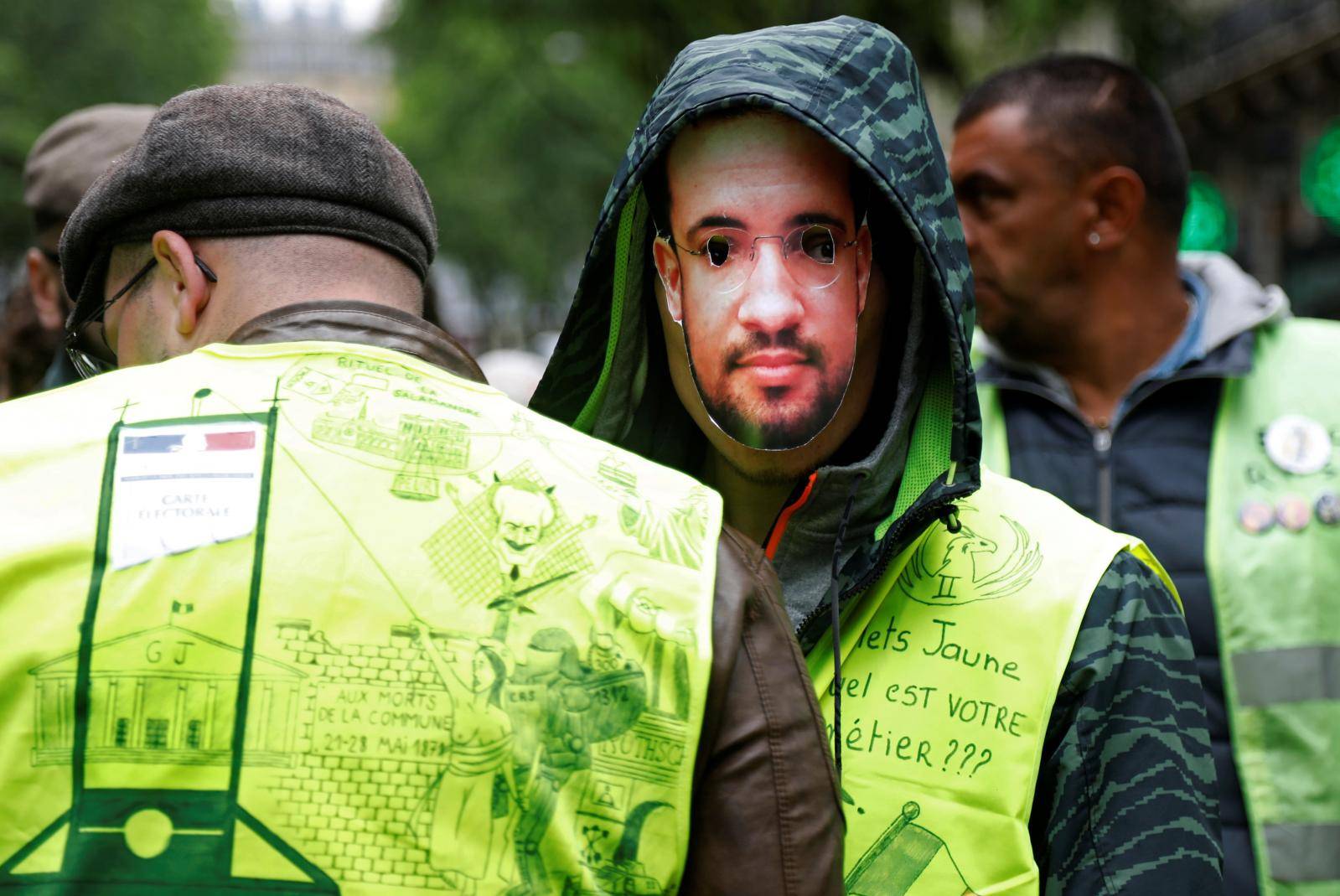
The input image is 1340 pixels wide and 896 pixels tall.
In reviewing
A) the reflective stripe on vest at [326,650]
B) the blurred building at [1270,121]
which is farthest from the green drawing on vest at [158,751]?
the blurred building at [1270,121]

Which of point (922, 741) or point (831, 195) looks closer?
point (922, 741)

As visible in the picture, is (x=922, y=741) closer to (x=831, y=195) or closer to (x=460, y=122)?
(x=831, y=195)

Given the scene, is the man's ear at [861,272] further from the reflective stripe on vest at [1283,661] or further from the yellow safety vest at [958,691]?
the reflective stripe on vest at [1283,661]

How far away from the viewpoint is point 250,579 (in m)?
1.43

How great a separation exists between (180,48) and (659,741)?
77.9 feet

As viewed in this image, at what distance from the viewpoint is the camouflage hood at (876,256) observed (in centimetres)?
210

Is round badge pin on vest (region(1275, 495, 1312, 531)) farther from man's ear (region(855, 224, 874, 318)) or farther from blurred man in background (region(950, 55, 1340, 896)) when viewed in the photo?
man's ear (region(855, 224, 874, 318))

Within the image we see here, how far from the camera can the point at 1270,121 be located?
1513 centimetres

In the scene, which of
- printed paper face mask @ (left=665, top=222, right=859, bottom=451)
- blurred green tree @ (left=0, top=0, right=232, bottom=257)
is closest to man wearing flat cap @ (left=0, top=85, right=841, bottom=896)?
printed paper face mask @ (left=665, top=222, right=859, bottom=451)

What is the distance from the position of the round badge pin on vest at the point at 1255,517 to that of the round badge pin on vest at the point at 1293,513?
0.7 inches

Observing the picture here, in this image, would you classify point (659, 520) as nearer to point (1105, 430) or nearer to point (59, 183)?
point (1105, 430)

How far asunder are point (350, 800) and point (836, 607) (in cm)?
85

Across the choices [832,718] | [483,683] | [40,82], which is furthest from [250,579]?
[40,82]

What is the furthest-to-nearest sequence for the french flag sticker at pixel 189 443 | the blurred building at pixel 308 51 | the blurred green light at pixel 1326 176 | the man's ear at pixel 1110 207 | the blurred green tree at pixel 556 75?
the blurred building at pixel 308 51 < the blurred green tree at pixel 556 75 < the blurred green light at pixel 1326 176 < the man's ear at pixel 1110 207 < the french flag sticker at pixel 189 443
